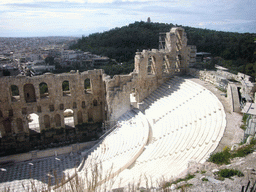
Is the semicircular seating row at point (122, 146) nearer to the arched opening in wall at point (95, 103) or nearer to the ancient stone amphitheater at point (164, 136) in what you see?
the ancient stone amphitheater at point (164, 136)

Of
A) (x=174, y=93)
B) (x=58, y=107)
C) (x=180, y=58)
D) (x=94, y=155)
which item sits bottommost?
(x=94, y=155)

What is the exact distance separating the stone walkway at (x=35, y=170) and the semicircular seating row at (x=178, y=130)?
300 inches

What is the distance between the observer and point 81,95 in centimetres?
2420

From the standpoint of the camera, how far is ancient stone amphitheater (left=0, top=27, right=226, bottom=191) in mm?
14055

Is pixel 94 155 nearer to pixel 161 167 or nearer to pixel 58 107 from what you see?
pixel 58 107

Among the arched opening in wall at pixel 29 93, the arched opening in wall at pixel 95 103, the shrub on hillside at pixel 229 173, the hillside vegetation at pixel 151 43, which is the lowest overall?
the arched opening in wall at pixel 95 103

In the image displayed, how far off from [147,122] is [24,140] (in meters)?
13.2

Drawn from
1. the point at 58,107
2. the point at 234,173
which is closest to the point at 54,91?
the point at 58,107

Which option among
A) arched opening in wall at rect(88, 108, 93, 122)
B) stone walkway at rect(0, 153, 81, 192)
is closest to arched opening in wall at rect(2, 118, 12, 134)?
stone walkway at rect(0, 153, 81, 192)

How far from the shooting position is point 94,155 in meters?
19.6

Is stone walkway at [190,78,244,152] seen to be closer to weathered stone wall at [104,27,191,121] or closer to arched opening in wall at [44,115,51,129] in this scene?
weathered stone wall at [104,27,191,121]

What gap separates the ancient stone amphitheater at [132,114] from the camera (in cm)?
1405

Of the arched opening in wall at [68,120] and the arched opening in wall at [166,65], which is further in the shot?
the arched opening in wall at [166,65]

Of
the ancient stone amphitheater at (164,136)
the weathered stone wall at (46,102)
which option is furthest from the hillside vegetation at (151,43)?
the ancient stone amphitheater at (164,136)
